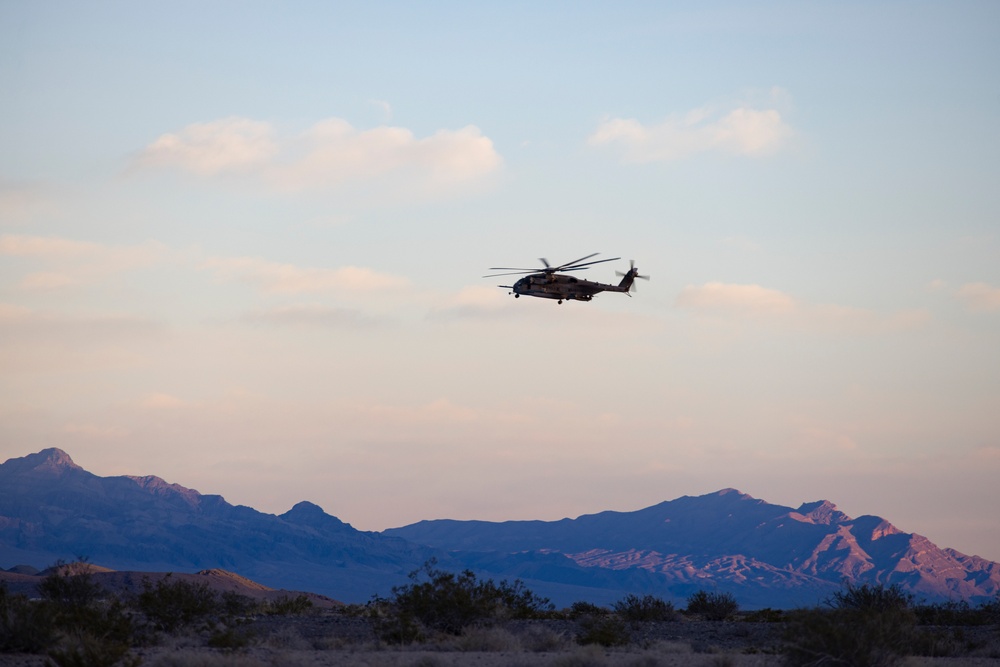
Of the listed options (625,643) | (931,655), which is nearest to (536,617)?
(625,643)

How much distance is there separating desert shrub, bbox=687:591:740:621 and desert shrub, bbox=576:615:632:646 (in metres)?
10.5

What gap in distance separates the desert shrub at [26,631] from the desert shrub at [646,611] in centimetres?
2258

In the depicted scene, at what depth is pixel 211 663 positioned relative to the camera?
27.2 meters

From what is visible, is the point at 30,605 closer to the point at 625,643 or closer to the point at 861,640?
the point at 625,643

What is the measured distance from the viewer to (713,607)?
50.1 m

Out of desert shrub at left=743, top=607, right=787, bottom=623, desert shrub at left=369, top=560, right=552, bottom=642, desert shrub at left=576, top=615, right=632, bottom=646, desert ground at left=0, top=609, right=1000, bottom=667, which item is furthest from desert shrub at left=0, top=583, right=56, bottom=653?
desert shrub at left=743, top=607, right=787, bottom=623

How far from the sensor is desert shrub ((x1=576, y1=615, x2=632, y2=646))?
34500 mm

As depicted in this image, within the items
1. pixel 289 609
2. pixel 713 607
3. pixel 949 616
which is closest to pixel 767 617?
pixel 713 607

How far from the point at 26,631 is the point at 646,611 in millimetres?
24830

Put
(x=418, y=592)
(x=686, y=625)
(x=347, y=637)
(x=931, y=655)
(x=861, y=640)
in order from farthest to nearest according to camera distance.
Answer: (x=686, y=625) < (x=418, y=592) < (x=347, y=637) < (x=931, y=655) < (x=861, y=640)

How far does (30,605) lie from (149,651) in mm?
4137

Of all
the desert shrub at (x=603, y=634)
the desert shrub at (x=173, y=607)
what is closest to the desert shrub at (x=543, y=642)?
the desert shrub at (x=603, y=634)

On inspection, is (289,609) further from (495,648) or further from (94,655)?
(94,655)

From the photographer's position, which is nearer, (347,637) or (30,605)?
(30,605)
